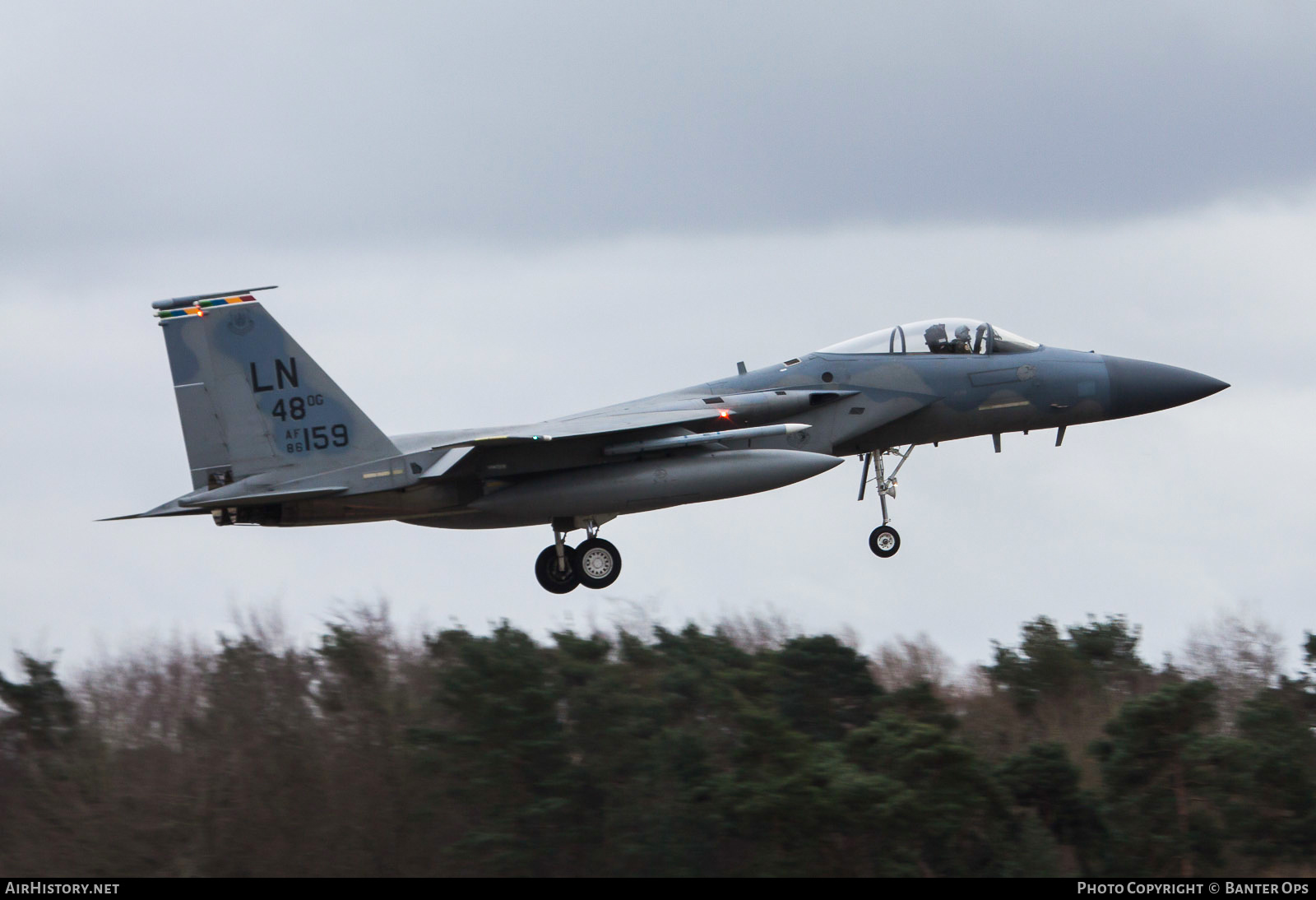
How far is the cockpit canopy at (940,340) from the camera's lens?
20.9m

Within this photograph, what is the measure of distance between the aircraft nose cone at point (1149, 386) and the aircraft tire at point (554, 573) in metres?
7.73

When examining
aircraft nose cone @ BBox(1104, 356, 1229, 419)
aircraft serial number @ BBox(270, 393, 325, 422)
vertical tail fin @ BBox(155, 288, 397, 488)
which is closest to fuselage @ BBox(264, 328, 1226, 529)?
aircraft nose cone @ BBox(1104, 356, 1229, 419)

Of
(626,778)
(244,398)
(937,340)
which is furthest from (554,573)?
(937,340)

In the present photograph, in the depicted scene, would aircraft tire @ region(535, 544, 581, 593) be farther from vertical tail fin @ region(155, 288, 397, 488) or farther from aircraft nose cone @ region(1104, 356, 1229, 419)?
aircraft nose cone @ region(1104, 356, 1229, 419)

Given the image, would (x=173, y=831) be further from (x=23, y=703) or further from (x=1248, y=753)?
(x=1248, y=753)

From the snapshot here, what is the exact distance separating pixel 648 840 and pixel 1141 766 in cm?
611

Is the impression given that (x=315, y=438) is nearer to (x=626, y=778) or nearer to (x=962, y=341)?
(x=626, y=778)

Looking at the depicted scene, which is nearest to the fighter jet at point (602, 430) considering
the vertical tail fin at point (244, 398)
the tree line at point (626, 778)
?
the vertical tail fin at point (244, 398)

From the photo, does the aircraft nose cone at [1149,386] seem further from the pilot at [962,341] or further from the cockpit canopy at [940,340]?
the pilot at [962,341]

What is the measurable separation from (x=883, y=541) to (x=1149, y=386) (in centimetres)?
433

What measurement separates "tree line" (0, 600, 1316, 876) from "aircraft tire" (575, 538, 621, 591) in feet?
2.44

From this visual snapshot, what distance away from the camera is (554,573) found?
66.5 feet

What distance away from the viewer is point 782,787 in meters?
16.8
